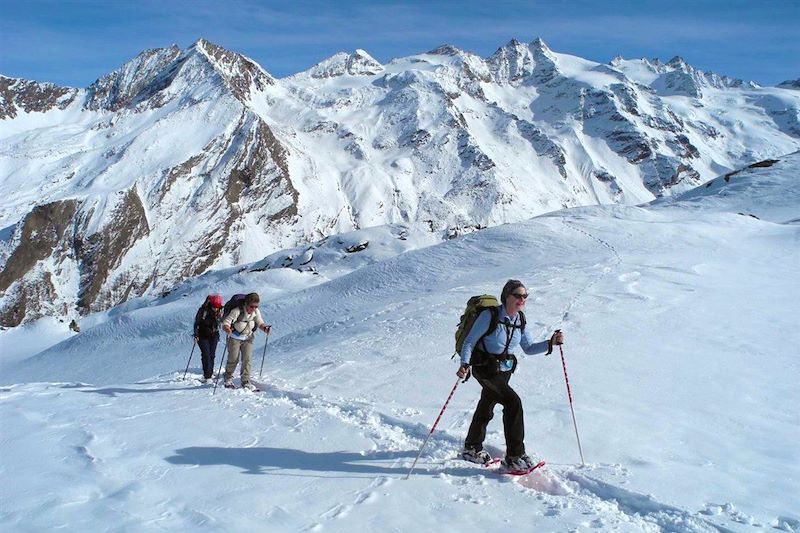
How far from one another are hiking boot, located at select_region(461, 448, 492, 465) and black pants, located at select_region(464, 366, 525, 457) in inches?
3.3

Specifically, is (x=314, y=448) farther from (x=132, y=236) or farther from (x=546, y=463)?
(x=132, y=236)

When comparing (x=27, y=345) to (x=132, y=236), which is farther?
(x=132, y=236)

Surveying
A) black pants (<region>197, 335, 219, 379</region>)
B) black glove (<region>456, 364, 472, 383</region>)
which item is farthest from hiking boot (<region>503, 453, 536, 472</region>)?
black pants (<region>197, 335, 219, 379</region>)

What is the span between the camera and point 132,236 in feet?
481

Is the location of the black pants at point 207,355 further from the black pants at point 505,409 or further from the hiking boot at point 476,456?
the black pants at point 505,409

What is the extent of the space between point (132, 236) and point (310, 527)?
509ft

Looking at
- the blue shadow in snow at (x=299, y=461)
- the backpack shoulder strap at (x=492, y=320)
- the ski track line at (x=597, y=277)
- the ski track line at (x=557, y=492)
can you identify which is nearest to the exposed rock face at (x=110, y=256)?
the ski track line at (x=597, y=277)

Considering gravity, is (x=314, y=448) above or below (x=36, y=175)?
below

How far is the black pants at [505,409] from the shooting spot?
690cm

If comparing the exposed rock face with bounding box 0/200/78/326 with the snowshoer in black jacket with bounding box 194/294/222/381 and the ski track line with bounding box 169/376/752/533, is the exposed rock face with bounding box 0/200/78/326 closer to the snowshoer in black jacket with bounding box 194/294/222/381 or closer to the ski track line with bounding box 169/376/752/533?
the snowshoer in black jacket with bounding box 194/294/222/381

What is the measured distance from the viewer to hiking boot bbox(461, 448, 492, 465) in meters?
7.12

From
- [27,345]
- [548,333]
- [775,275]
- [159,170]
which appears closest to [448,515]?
[548,333]

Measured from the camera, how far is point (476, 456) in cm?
714

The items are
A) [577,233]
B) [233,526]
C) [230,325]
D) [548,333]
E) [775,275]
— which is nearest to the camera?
[233,526]
